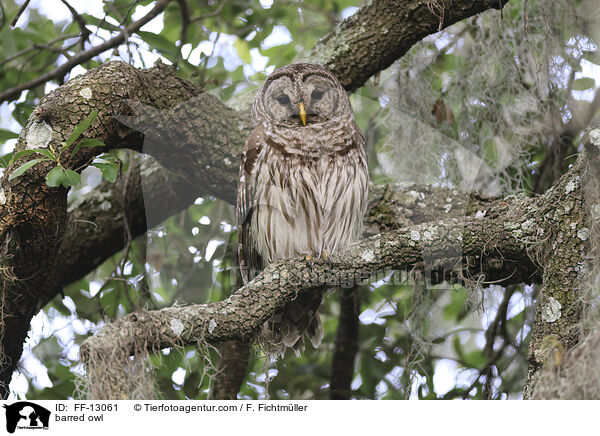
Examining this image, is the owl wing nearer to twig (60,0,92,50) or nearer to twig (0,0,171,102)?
twig (0,0,171,102)

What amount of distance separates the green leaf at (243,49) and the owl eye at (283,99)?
981 mm

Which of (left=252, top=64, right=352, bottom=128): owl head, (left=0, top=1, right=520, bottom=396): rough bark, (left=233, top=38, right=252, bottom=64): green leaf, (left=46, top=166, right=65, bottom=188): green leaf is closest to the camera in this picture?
(left=46, top=166, right=65, bottom=188): green leaf

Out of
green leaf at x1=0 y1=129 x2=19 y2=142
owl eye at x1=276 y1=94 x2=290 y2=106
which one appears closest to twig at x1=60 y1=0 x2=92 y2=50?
green leaf at x1=0 y1=129 x2=19 y2=142

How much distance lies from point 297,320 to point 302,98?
3.21 ft

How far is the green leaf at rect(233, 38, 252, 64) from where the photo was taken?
3.61 metres

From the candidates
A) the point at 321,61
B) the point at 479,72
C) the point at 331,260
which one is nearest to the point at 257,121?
the point at 321,61

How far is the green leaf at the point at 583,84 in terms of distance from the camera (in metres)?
3.00

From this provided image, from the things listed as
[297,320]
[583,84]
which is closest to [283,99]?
[297,320]

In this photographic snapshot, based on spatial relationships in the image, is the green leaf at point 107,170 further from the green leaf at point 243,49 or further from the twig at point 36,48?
the green leaf at point 243,49

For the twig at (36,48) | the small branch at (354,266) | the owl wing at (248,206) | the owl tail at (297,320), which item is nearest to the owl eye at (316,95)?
the owl wing at (248,206)

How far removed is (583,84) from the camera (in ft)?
9.91

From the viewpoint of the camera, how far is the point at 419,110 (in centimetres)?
338

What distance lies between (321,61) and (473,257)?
1.31 m
